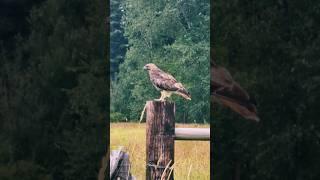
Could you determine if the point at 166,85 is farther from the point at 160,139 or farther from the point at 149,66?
the point at 160,139

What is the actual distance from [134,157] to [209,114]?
77 centimetres

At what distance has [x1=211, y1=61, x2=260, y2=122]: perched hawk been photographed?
268 inches

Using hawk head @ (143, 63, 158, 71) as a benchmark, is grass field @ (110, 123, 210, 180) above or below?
below

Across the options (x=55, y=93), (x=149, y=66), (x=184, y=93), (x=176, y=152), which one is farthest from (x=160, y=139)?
(x=55, y=93)

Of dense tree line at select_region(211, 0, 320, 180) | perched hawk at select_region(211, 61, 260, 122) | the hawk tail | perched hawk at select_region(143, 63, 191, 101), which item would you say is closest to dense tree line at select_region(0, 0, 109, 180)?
perched hawk at select_region(143, 63, 191, 101)

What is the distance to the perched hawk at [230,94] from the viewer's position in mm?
6812

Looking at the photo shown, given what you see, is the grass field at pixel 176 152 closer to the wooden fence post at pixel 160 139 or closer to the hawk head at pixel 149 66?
the wooden fence post at pixel 160 139

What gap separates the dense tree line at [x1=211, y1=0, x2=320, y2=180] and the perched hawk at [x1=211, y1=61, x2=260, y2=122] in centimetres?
6

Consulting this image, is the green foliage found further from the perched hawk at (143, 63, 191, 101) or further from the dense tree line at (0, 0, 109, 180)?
the dense tree line at (0, 0, 109, 180)

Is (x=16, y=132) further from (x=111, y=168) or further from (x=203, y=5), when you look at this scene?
(x=203, y=5)

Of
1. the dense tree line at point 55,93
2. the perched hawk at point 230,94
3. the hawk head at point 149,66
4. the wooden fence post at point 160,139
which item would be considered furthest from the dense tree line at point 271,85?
the dense tree line at point 55,93

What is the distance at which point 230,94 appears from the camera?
6852 millimetres

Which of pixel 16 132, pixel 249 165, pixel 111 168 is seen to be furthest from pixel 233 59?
pixel 16 132

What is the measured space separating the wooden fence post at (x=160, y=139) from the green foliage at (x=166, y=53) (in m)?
0.09
